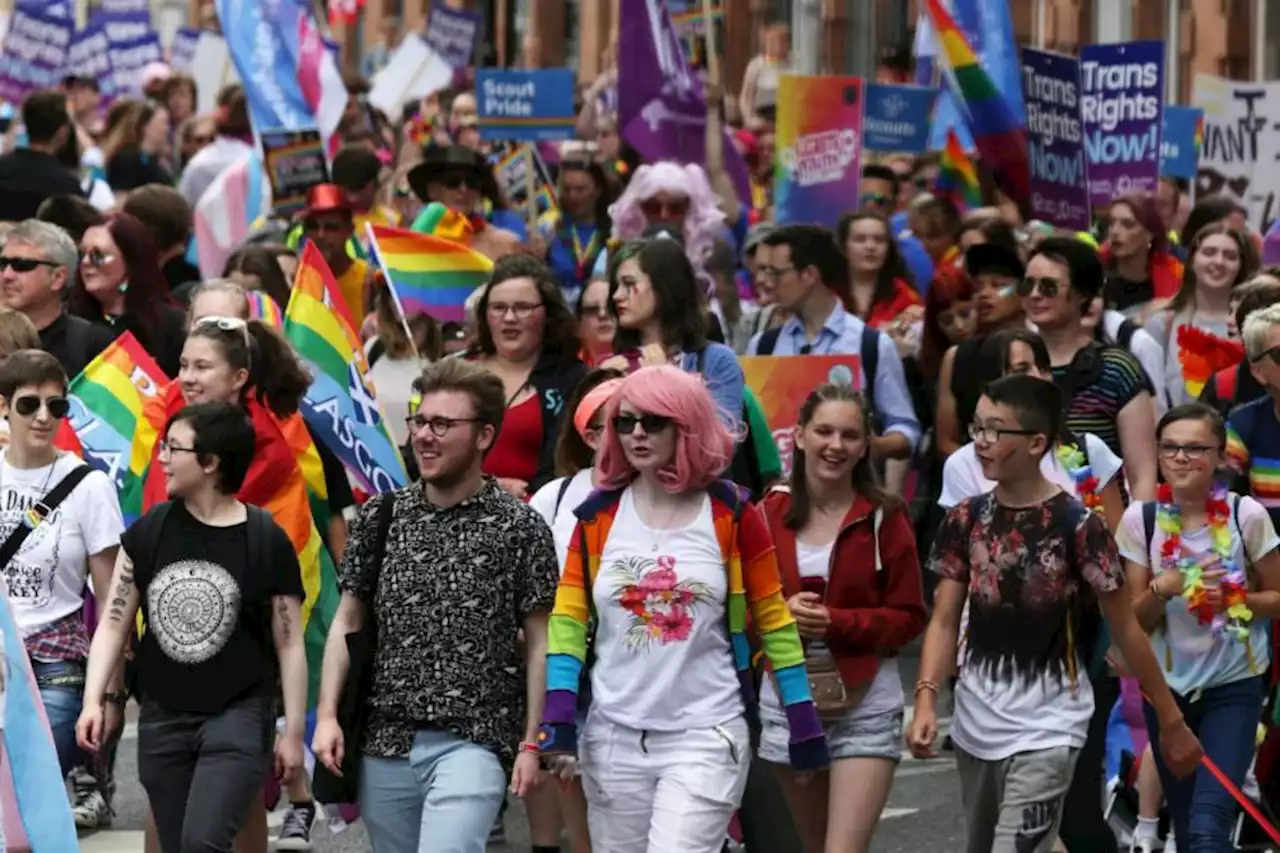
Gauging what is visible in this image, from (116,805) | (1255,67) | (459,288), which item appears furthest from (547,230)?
(1255,67)

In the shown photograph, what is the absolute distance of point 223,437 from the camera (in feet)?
26.3

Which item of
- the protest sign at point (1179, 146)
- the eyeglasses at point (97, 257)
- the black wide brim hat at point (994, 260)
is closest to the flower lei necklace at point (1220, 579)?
the black wide brim hat at point (994, 260)

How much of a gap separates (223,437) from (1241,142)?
399 inches

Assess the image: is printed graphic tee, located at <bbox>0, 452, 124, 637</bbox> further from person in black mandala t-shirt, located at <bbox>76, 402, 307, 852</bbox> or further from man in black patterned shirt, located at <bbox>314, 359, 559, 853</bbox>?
man in black patterned shirt, located at <bbox>314, 359, 559, 853</bbox>

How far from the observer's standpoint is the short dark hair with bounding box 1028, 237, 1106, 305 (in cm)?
1030

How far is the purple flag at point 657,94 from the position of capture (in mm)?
16016

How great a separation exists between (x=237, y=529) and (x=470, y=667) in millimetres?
912

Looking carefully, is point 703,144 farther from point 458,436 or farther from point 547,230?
point 458,436

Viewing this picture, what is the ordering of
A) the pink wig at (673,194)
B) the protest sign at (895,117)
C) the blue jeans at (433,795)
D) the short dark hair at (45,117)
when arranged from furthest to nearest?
the protest sign at (895,117)
the short dark hair at (45,117)
the pink wig at (673,194)
the blue jeans at (433,795)

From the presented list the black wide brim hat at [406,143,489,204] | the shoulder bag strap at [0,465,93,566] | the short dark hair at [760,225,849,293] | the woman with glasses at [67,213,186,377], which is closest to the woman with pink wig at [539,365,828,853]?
the shoulder bag strap at [0,465,93,566]

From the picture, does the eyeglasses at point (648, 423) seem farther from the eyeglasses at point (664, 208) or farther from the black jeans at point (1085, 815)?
the eyeglasses at point (664, 208)

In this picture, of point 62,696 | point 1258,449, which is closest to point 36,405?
point 62,696

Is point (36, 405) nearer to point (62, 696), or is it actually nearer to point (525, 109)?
point (62, 696)

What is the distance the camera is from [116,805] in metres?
10.6
